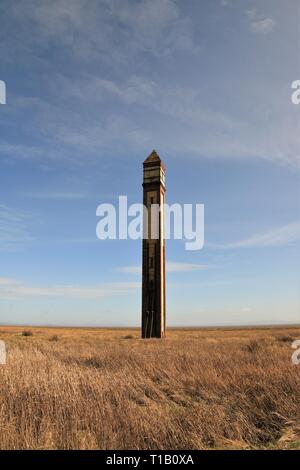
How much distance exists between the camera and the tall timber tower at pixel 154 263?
23.9 m

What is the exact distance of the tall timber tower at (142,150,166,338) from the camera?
23.9 metres

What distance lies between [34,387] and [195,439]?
3.10 meters

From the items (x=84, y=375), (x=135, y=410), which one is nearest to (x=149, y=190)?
(x=84, y=375)

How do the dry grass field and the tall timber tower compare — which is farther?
the tall timber tower

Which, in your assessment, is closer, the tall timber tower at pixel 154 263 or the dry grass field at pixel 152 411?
the dry grass field at pixel 152 411

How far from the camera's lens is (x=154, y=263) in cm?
2423

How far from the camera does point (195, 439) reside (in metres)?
4.72

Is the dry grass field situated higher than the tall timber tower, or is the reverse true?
the tall timber tower

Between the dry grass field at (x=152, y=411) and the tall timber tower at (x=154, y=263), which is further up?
the tall timber tower at (x=154, y=263)

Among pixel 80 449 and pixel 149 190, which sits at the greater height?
pixel 149 190

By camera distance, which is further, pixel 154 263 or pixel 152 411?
pixel 154 263

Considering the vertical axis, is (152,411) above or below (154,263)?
below

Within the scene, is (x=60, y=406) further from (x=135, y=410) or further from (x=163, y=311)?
(x=163, y=311)
